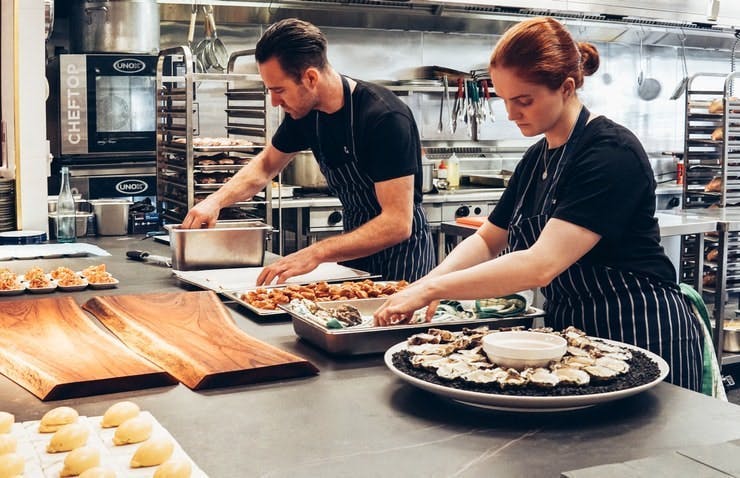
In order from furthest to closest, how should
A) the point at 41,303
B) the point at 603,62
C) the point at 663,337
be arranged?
the point at 603,62 → the point at 41,303 → the point at 663,337

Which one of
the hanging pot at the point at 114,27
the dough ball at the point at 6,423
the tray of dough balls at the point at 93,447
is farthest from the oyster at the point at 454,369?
the hanging pot at the point at 114,27

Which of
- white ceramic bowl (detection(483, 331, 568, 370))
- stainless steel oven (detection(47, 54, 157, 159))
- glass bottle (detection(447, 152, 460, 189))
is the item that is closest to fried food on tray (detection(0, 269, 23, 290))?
white ceramic bowl (detection(483, 331, 568, 370))

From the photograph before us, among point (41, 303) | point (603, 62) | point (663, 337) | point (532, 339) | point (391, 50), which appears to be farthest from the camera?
point (603, 62)

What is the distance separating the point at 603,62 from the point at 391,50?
2149 mm

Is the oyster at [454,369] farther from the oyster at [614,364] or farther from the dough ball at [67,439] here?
the dough ball at [67,439]

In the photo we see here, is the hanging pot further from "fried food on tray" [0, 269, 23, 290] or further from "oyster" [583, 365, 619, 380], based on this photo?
"oyster" [583, 365, 619, 380]

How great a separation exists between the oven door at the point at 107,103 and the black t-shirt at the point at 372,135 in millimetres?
2160

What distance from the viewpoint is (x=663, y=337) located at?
86.6 inches

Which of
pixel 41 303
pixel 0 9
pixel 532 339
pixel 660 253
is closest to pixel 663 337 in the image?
pixel 660 253

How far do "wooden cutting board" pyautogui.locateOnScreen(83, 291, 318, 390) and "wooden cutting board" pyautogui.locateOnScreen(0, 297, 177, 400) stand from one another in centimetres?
5

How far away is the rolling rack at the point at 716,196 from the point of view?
200 inches

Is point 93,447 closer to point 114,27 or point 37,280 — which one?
point 37,280

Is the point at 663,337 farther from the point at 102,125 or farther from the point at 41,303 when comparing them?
the point at 102,125

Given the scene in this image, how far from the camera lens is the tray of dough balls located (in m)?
1.21
